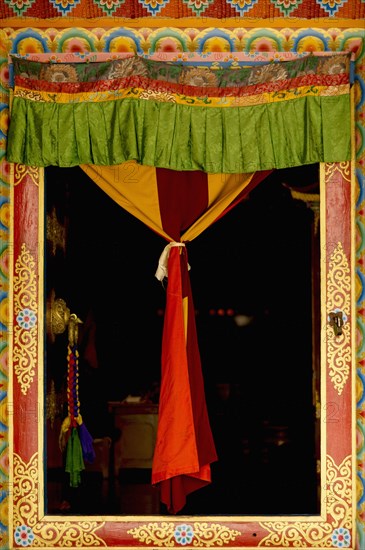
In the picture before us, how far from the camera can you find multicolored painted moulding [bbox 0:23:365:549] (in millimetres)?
3271

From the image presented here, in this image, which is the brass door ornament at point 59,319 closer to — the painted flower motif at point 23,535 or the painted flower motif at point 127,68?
the painted flower motif at point 23,535

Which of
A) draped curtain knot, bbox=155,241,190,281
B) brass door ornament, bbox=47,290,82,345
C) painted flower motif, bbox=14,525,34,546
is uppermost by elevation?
draped curtain knot, bbox=155,241,190,281

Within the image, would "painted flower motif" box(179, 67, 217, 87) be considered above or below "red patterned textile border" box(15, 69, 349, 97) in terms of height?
above

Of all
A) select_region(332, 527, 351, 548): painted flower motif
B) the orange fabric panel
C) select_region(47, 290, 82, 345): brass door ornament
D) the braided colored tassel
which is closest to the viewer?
select_region(332, 527, 351, 548): painted flower motif

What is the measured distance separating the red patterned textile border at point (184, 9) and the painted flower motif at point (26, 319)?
59.7 inches

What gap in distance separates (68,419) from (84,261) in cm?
213

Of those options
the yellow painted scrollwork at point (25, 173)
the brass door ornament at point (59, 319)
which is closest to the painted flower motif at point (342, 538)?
the brass door ornament at point (59, 319)

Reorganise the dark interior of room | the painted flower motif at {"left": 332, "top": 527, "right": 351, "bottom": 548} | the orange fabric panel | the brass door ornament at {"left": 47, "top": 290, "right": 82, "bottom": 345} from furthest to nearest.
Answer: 1. the dark interior of room
2. the brass door ornament at {"left": 47, "top": 290, "right": 82, "bottom": 345}
3. the orange fabric panel
4. the painted flower motif at {"left": 332, "top": 527, "right": 351, "bottom": 548}

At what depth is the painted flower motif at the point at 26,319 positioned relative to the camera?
3379 mm

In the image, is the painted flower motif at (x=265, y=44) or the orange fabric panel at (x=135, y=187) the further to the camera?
the orange fabric panel at (x=135, y=187)

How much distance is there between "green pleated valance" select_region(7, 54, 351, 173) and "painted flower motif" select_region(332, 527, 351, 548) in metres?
1.83

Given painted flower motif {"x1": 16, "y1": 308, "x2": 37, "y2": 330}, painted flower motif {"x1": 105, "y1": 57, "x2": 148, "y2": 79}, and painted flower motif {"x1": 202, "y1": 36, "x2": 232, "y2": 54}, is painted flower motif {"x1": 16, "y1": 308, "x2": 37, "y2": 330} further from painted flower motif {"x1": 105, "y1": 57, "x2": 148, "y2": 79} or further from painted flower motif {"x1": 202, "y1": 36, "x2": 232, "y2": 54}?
painted flower motif {"x1": 202, "y1": 36, "x2": 232, "y2": 54}

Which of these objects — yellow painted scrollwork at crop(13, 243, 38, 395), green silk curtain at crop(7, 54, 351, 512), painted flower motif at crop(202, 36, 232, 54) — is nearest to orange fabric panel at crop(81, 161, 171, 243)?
green silk curtain at crop(7, 54, 351, 512)

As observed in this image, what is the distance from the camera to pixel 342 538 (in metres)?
3.26
